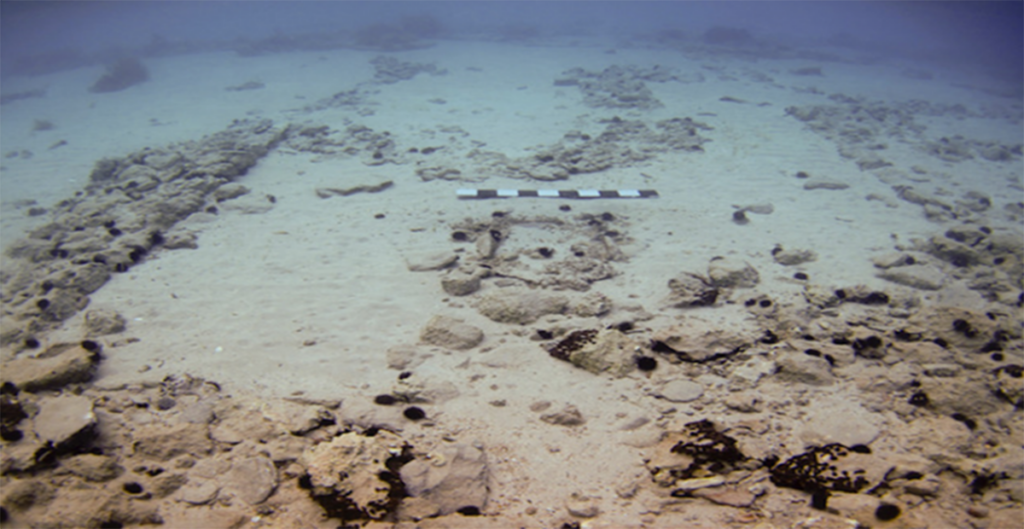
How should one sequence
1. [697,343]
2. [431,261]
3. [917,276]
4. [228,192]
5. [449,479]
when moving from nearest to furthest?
[449,479], [697,343], [917,276], [431,261], [228,192]

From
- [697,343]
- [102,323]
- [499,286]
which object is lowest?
[102,323]

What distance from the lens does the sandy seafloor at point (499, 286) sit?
3.43m

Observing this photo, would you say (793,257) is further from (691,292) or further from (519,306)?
(519,306)

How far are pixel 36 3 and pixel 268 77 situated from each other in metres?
33.6

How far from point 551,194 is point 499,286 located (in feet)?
11.1

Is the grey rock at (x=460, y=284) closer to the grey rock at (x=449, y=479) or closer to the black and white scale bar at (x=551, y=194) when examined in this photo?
the grey rock at (x=449, y=479)

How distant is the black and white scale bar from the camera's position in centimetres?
896

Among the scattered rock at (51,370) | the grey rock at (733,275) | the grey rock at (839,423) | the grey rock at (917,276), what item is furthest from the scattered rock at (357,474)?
the grey rock at (917,276)

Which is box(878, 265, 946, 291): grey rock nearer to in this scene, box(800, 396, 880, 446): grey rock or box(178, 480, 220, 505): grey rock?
box(800, 396, 880, 446): grey rock

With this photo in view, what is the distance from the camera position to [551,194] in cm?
895

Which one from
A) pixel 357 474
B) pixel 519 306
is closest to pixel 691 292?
pixel 519 306

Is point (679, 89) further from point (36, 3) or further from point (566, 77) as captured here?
point (36, 3)

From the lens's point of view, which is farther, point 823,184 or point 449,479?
point 823,184

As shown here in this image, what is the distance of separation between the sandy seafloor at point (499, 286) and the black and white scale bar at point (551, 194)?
25cm
